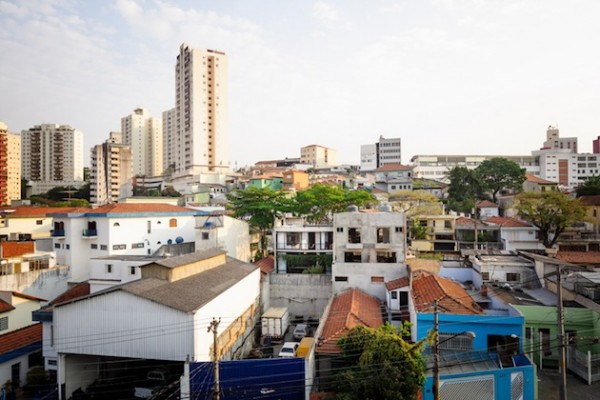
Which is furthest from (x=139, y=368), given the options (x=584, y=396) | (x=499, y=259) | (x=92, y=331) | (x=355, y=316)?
(x=499, y=259)

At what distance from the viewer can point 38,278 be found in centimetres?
2870

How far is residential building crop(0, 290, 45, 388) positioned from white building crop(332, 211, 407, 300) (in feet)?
57.2

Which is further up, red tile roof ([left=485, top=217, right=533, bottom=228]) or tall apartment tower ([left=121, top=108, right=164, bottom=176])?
tall apartment tower ([left=121, top=108, right=164, bottom=176])

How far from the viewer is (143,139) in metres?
119

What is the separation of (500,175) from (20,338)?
177 ft

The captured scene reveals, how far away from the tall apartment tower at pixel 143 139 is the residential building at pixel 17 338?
9872cm

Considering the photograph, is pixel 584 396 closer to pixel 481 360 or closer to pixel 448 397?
pixel 481 360

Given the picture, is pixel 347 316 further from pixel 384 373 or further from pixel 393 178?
pixel 393 178

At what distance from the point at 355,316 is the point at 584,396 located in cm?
952

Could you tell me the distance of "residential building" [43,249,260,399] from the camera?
52.6 ft

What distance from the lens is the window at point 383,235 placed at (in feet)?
91.1

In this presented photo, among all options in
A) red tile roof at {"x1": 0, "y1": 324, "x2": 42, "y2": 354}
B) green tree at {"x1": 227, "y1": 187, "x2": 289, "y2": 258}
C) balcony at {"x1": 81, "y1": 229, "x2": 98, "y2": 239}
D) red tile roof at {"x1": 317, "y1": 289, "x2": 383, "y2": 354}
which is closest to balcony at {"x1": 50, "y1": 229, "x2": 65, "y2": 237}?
balcony at {"x1": 81, "y1": 229, "x2": 98, "y2": 239}

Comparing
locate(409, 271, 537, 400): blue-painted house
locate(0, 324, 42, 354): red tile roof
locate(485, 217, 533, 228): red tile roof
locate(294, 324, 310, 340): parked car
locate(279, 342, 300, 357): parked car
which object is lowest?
locate(294, 324, 310, 340): parked car

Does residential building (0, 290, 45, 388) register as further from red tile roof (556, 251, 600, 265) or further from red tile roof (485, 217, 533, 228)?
red tile roof (485, 217, 533, 228)
